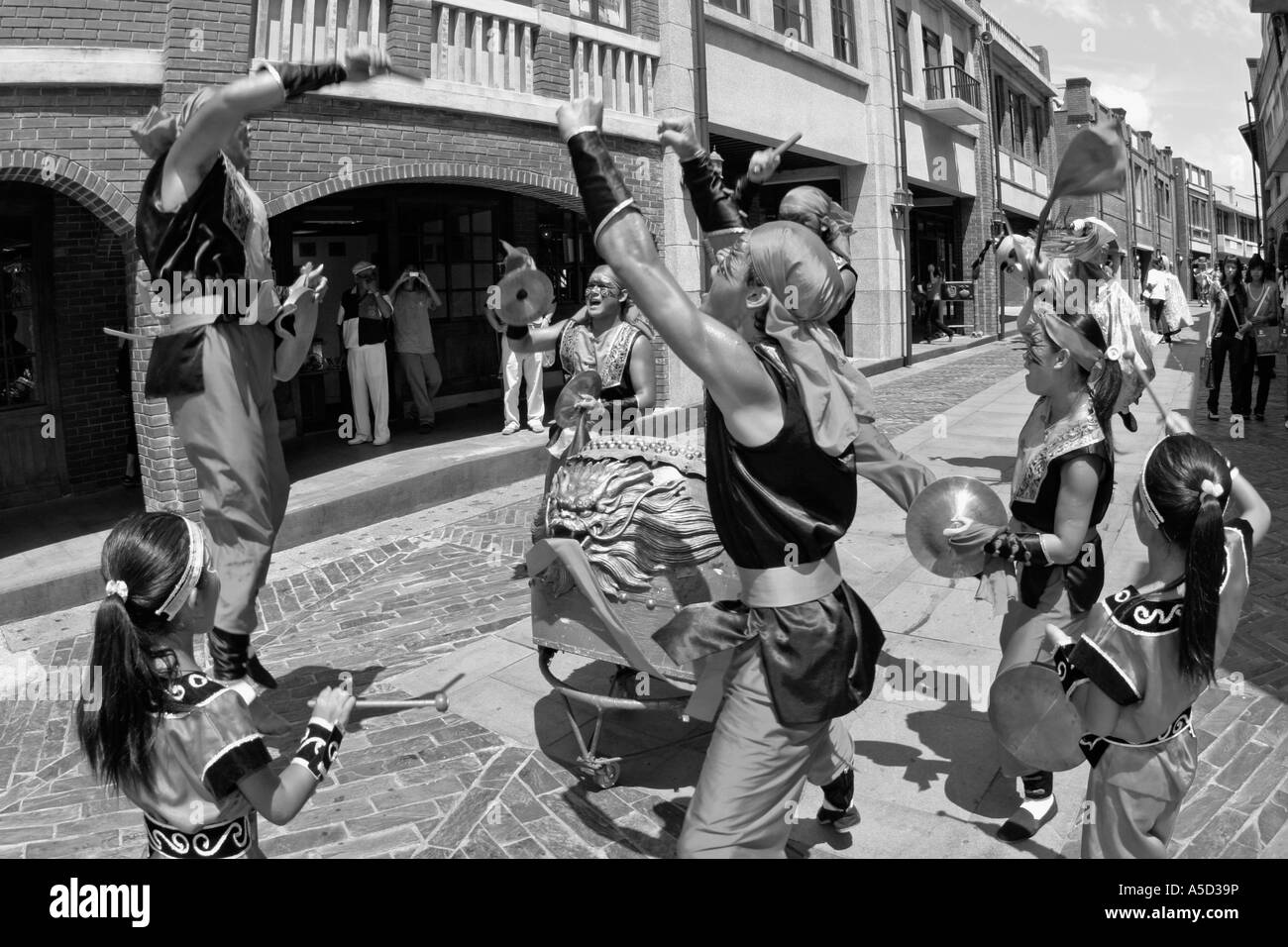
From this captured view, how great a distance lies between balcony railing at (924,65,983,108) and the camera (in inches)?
930

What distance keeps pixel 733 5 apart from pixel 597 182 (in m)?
14.6

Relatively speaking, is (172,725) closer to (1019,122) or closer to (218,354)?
(218,354)

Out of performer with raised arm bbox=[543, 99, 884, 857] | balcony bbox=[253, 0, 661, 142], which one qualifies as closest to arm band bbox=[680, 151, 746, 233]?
performer with raised arm bbox=[543, 99, 884, 857]

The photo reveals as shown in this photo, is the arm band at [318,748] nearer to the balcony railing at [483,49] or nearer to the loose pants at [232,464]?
the loose pants at [232,464]

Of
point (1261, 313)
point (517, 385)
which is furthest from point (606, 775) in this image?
point (1261, 313)

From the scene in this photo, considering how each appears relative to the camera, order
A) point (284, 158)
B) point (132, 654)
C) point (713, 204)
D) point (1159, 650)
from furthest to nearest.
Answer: point (284, 158), point (713, 204), point (1159, 650), point (132, 654)

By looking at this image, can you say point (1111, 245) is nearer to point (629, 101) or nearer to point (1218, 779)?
point (1218, 779)

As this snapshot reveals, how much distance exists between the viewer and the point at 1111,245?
8188mm

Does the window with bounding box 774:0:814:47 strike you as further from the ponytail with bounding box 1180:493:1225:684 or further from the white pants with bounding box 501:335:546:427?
the ponytail with bounding box 1180:493:1225:684

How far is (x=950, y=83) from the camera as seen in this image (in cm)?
2447

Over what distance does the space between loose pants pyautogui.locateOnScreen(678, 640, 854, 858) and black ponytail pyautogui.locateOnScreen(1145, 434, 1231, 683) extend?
0.93m
